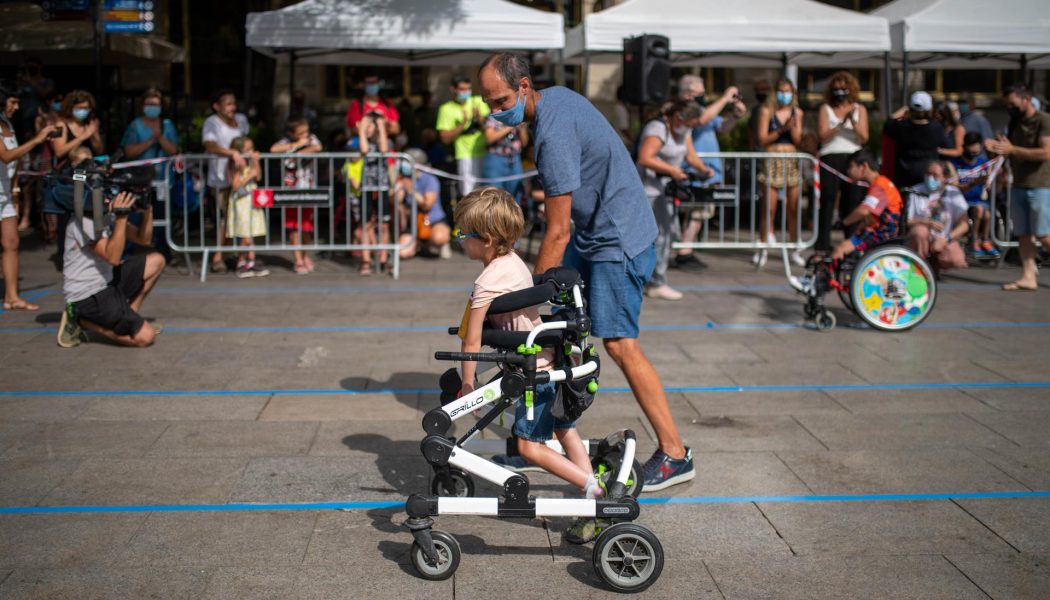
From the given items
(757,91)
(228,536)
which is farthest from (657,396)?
(757,91)

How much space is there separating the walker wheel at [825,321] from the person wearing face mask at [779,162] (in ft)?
11.2

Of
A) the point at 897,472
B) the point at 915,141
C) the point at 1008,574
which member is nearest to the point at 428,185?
the point at 915,141

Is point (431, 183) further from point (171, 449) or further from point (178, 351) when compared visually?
point (171, 449)

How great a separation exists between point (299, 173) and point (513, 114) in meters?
7.72

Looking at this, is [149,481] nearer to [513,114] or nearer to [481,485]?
[481,485]

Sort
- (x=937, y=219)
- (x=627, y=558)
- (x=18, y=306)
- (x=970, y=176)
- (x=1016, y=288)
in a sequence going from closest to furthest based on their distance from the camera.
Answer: (x=627, y=558)
(x=18, y=306)
(x=1016, y=288)
(x=937, y=219)
(x=970, y=176)

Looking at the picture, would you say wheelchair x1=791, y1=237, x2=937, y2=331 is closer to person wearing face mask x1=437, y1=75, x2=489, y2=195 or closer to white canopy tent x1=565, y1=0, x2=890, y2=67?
person wearing face mask x1=437, y1=75, x2=489, y2=195

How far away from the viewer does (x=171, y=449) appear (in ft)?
20.0

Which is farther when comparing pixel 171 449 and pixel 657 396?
pixel 171 449

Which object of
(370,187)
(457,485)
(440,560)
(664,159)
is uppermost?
(664,159)

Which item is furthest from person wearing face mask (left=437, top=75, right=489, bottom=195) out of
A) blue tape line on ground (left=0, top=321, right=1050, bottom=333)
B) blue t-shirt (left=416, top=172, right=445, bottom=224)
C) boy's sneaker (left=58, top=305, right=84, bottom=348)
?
boy's sneaker (left=58, top=305, right=84, bottom=348)

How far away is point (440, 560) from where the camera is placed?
447cm

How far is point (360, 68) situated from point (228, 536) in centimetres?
2151

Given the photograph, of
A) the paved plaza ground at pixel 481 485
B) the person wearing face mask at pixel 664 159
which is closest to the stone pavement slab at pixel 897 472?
the paved plaza ground at pixel 481 485
